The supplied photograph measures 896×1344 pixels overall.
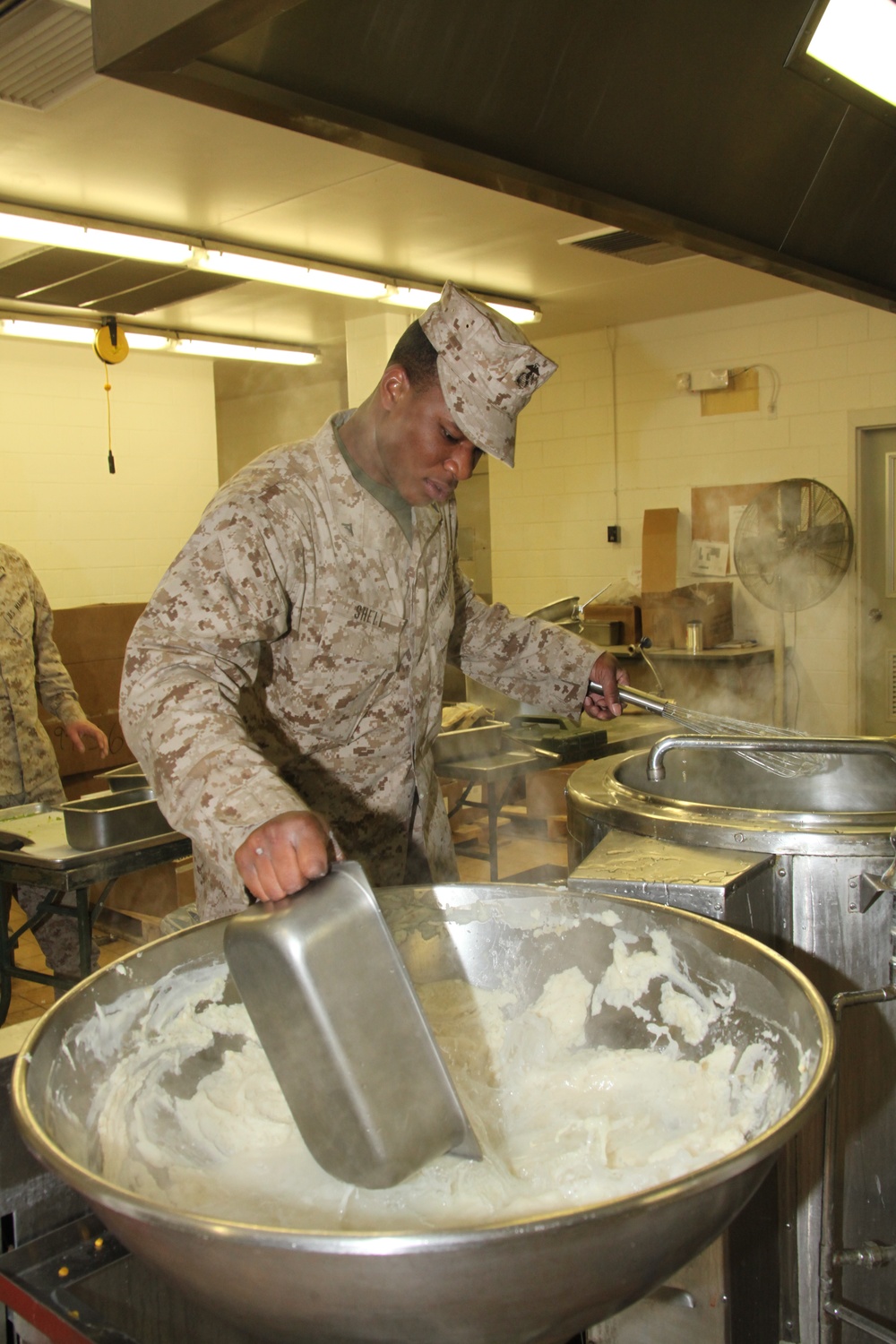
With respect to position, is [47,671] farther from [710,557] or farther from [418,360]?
[710,557]

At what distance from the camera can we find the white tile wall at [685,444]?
17.7 ft

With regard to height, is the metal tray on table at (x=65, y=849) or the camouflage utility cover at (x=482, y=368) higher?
the camouflage utility cover at (x=482, y=368)

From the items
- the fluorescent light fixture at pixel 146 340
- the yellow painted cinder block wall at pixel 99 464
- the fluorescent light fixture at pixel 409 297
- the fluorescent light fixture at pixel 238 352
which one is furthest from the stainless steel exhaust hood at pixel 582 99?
the yellow painted cinder block wall at pixel 99 464

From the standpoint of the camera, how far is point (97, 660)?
5598 mm

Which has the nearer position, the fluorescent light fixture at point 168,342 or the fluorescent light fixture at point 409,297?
the fluorescent light fixture at point 409,297

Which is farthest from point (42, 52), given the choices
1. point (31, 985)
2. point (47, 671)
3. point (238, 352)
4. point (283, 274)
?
point (238, 352)

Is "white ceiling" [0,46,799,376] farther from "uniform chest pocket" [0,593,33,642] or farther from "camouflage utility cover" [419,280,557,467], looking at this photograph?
"camouflage utility cover" [419,280,557,467]

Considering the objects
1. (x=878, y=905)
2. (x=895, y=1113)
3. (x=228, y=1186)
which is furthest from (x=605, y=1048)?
(x=895, y=1113)

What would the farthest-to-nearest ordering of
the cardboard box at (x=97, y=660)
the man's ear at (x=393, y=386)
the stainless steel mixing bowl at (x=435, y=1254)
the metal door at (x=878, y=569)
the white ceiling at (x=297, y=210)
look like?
the cardboard box at (x=97, y=660)
the metal door at (x=878, y=569)
the white ceiling at (x=297, y=210)
the man's ear at (x=393, y=386)
the stainless steel mixing bowl at (x=435, y=1254)

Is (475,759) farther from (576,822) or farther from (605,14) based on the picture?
(605,14)

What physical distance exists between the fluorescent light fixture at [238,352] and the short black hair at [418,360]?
467 centimetres

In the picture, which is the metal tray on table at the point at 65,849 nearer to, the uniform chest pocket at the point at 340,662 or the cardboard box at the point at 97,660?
the uniform chest pocket at the point at 340,662

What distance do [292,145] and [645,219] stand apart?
2.25 m

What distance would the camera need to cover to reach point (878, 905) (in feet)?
4.71
